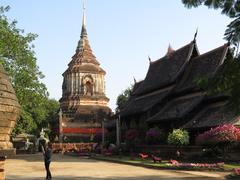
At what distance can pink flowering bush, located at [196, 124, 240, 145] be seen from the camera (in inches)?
992

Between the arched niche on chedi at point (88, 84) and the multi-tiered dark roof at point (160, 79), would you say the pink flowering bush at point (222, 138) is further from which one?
the arched niche on chedi at point (88, 84)

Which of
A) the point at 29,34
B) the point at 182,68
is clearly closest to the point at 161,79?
the point at 182,68

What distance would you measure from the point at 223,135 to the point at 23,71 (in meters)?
19.8

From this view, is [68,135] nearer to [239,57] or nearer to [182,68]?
[182,68]

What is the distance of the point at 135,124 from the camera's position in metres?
42.0

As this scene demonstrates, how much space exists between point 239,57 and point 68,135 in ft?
145

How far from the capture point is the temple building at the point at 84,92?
60594 millimetres

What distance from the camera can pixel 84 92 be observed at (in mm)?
65000

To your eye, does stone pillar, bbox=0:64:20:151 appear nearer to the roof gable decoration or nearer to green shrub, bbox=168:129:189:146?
green shrub, bbox=168:129:189:146

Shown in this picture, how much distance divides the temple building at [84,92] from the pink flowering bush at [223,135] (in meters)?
33.0

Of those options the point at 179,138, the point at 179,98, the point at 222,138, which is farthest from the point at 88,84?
the point at 222,138

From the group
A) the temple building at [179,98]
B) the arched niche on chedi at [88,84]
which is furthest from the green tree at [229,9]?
the arched niche on chedi at [88,84]

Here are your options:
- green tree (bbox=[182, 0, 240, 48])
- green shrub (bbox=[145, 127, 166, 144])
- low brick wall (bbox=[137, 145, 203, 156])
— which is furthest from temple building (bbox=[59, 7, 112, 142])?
green tree (bbox=[182, 0, 240, 48])

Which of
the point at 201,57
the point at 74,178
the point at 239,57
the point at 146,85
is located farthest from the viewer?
the point at 146,85
